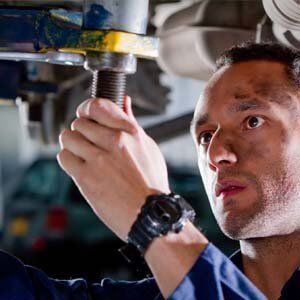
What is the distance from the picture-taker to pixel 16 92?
6.64 feet

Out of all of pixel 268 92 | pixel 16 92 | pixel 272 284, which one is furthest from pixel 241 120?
pixel 16 92

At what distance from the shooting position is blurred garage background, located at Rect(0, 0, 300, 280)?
154 centimetres

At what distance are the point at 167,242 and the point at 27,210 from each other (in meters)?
3.86

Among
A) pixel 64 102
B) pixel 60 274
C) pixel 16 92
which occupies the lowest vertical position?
pixel 60 274

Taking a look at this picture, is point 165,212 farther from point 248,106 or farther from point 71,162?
point 248,106

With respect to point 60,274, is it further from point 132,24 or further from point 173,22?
point 132,24

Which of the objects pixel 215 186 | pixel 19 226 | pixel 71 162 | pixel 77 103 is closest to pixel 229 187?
pixel 215 186

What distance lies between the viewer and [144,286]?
1.32m

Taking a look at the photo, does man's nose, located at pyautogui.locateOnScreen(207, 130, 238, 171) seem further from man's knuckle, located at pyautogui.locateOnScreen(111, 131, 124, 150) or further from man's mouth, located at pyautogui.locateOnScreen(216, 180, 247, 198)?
man's knuckle, located at pyautogui.locateOnScreen(111, 131, 124, 150)

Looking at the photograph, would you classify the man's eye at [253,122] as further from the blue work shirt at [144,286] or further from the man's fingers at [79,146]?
the man's fingers at [79,146]

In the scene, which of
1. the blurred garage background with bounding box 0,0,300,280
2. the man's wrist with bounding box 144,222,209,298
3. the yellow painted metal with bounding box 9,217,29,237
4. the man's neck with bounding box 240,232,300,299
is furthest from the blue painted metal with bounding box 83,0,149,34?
the yellow painted metal with bounding box 9,217,29,237

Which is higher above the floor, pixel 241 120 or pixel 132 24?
pixel 132 24

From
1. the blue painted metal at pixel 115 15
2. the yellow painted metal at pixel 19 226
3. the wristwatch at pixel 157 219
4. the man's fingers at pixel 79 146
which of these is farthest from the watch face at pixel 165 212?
the yellow painted metal at pixel 19 226

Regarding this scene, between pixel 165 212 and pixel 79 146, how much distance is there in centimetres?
14
